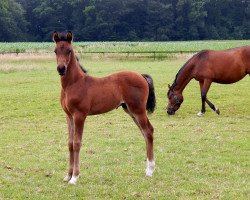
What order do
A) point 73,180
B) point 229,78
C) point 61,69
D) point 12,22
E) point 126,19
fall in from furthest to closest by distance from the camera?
point 126,19, point 12,22, point 229,78, point 73,180, point 61,69

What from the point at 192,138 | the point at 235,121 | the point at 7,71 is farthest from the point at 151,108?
the point at 7,71

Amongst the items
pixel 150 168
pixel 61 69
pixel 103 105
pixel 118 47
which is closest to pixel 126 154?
pixel 150 168

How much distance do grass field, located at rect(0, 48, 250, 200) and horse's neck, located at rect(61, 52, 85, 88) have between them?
4.98 ft

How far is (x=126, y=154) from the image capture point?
323 inches

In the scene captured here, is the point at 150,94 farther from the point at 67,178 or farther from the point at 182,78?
the point at 182,78

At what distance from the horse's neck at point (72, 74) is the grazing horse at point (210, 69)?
6.37m

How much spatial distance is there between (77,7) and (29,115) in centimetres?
6920

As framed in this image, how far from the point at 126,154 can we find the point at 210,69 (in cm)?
573

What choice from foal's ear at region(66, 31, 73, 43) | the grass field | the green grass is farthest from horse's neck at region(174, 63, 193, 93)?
the green grass

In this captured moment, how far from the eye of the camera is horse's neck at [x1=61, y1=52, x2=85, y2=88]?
653 centimetres

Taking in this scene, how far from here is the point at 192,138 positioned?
9500mm

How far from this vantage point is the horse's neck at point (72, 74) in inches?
257

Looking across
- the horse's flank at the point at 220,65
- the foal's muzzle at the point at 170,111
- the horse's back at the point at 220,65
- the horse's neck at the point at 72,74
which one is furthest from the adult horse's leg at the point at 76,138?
the horse's back at the point at 220,65

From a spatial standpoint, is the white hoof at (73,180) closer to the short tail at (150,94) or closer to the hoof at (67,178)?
the hoof at (67,178)
